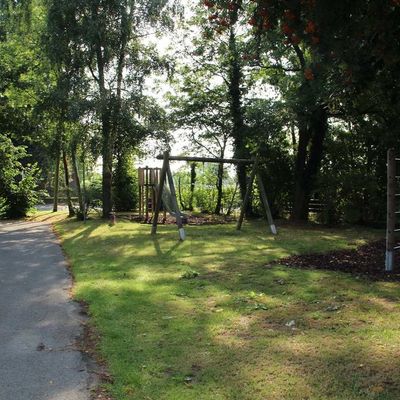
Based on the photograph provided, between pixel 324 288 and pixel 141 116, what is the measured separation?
13429 millimetres

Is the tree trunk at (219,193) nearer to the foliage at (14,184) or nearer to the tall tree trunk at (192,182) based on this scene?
the tall tree trunk at (192,182)

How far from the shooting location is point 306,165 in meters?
18.5

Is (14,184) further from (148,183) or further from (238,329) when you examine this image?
(238,329)

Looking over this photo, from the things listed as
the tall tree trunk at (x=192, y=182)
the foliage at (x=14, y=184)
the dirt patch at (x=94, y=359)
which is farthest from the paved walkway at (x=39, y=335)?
the tall tree trunk at (x=192, y=182)

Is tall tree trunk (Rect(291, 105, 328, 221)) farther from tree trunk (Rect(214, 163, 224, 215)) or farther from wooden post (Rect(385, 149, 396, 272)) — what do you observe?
wooden post (Rect(385, 149, 396, 272))

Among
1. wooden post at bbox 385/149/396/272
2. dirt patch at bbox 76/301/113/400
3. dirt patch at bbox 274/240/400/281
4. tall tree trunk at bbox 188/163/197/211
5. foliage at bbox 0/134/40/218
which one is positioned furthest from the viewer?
tall tree trunk at bbox 188/163/197/211

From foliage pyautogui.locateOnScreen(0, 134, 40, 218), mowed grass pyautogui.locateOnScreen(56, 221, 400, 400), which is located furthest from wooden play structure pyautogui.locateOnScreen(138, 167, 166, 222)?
mowed grass pyautogui.locateOnScreen(56, 221, 400, 400)

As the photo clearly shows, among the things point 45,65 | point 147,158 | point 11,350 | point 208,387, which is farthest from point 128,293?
point 45,65

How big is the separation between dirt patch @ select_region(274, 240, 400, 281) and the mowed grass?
476mm

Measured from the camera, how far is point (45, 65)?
20.2 meters

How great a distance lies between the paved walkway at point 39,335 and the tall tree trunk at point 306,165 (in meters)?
10.8

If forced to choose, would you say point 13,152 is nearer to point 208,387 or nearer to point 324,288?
point 324,288

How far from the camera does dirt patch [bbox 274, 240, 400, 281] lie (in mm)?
8102

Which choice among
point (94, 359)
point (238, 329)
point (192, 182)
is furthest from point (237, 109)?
point (94, 359)
